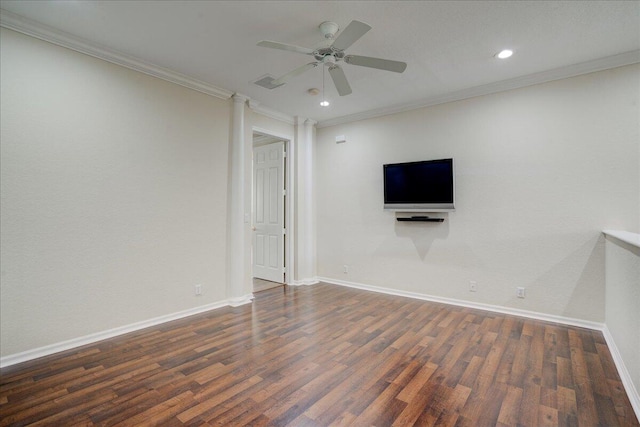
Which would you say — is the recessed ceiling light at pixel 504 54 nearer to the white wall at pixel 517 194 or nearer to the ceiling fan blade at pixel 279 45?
the white wall at pixel 517 194

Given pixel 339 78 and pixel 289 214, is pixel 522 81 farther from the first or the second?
pixel 289 214

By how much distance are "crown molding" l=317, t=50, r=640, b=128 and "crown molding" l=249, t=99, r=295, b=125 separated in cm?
114

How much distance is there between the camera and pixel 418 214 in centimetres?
439

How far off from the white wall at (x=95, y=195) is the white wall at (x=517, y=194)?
2.54 metres

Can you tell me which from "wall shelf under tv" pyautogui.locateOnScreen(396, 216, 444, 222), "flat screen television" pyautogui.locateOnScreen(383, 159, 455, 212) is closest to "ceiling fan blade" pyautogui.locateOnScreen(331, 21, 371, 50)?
"flat screen television" pyautogui.locateOnScreen(383, 159, 455, 212)

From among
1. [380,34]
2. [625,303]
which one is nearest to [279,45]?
[380,34]

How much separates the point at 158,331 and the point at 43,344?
0.90 m

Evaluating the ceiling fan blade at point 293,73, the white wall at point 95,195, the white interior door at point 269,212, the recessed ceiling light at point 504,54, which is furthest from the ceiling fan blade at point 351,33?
the white interior door at point 269,212

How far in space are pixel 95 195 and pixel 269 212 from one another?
2.80 meters

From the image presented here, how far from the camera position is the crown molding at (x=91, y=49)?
2.46m

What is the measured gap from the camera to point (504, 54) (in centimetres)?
302

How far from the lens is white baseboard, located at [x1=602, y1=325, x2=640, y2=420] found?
190 cm

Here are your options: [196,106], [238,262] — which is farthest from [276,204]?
[196,106]

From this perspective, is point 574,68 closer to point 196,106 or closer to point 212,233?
point 196,106
